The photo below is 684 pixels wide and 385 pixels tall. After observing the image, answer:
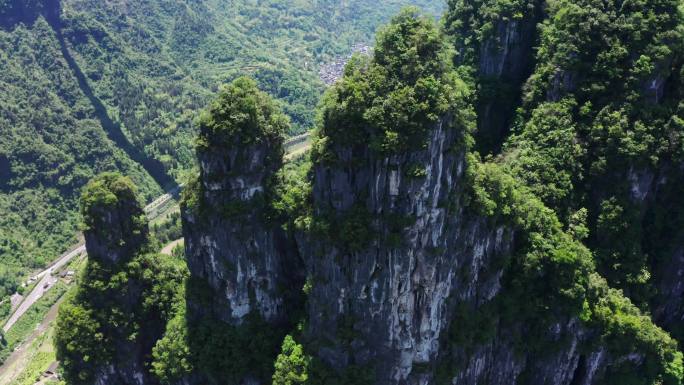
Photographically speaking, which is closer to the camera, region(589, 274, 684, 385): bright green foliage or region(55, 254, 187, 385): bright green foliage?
region(589, 274, 684, 385): bright green foliage

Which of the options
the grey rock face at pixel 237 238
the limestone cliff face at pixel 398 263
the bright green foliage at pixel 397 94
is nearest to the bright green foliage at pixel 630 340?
the limestone cliff face at pixel 398 263

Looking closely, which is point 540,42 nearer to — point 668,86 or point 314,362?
point 668,86

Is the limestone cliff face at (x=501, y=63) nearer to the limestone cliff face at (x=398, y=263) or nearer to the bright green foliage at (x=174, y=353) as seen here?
the limestone cliff face at (x=398, y=263)

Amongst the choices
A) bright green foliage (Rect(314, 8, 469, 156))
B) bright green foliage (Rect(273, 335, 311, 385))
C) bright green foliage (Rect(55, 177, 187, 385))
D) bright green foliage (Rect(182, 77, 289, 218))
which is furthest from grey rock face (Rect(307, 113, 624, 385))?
bright green foliage (Rect(55, 177, 187, 385))

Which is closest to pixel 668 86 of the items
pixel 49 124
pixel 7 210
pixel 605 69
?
pixel 605 69

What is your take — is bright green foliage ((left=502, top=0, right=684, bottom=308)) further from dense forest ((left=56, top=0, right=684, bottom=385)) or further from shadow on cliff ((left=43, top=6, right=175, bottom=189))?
shadow on cliff ((left=43, top=6, right=175, bottom=189))

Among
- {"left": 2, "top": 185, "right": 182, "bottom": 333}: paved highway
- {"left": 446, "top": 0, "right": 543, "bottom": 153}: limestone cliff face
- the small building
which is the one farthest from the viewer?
{"left": 2, "top": 185, "right": 182, "bottom": 333}: paved highway
